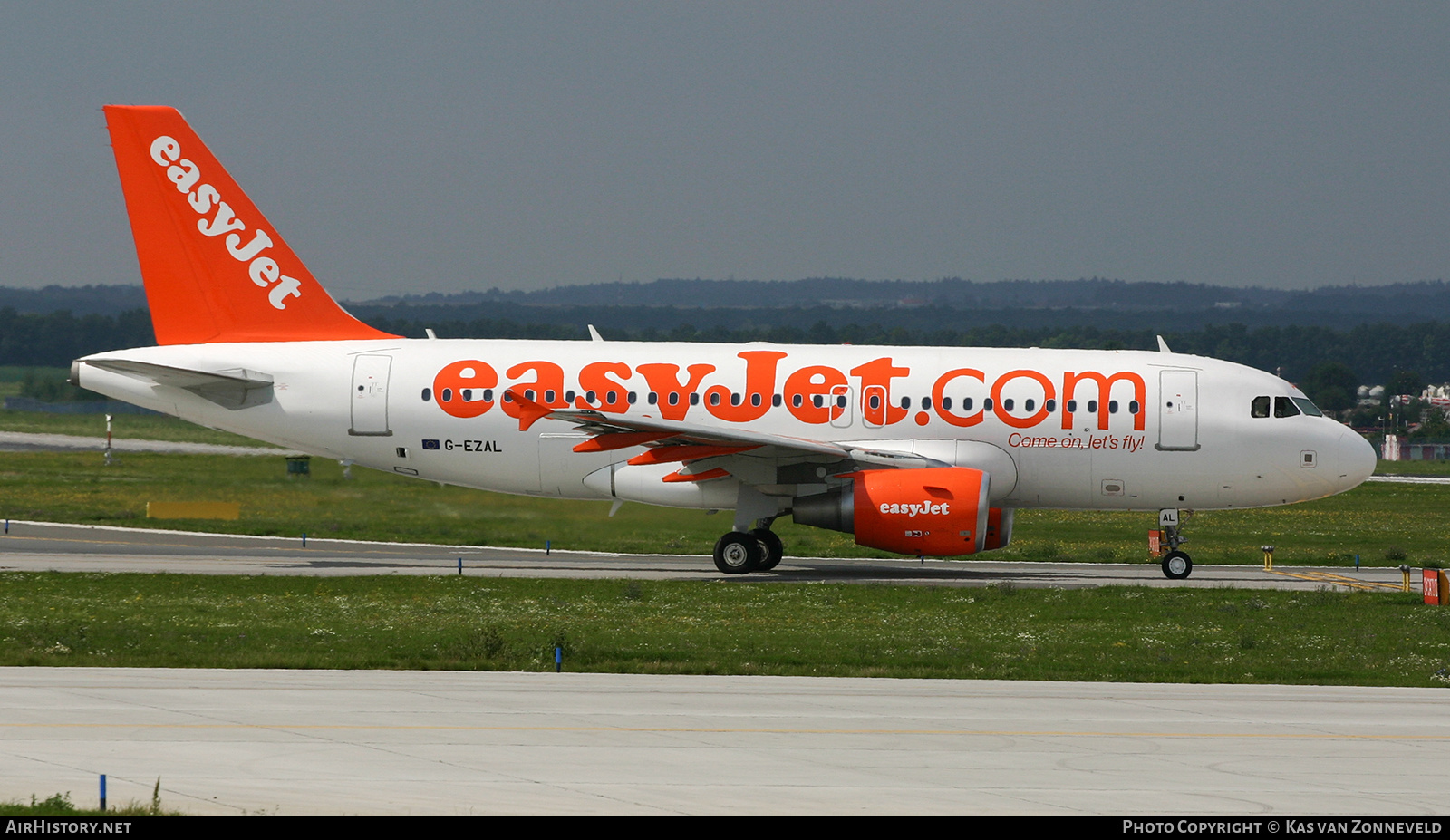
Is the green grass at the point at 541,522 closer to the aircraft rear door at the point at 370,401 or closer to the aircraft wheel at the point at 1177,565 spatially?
the aircraft rear door at the point at 370,401

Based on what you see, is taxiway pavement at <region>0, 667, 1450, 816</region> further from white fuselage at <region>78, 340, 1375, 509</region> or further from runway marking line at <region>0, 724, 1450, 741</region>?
white fuselage at <region>78, 340, 1375, 509</region>

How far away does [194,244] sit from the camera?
31.1 metres

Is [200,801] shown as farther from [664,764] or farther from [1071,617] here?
[1071,617]

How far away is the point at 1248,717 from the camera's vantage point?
1623 centimetres

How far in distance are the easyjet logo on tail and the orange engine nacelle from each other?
12437 mm

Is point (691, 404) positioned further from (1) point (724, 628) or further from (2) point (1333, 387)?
(2) point (1333, 387)

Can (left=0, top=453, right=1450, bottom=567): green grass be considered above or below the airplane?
below

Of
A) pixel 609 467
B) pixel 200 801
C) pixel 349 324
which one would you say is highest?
pixel 349 324

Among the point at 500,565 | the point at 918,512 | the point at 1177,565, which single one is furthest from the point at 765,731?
the point at 1177,565

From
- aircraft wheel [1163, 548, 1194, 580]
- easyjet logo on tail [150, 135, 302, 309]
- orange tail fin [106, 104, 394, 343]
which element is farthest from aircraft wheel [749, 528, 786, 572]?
easyjet logo on tail [150, 135, 302, 309]

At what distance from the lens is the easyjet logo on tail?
31.0m

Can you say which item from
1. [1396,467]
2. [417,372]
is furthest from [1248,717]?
[1396,467]

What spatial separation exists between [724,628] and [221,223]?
50.0 ft

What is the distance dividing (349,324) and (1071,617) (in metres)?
16.2
